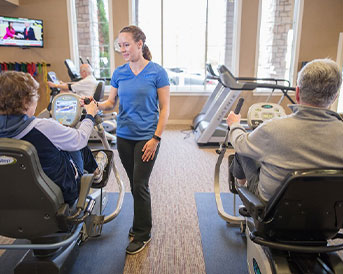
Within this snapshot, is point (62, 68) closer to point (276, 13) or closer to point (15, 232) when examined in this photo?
point (276, 13)

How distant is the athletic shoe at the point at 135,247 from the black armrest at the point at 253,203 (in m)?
0.90

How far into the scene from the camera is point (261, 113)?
2189 millimetres

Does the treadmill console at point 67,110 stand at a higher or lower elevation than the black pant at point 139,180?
higher

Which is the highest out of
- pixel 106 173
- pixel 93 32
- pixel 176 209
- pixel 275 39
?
pixel 93 32

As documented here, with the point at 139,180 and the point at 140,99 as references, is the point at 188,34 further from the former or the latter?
the point at 139,180

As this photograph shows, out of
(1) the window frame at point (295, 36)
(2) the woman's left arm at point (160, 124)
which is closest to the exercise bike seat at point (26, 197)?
(2) the woman's left arm at point (160, 124)

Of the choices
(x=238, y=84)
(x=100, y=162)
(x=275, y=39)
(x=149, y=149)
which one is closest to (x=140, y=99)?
(x=149, y=149)

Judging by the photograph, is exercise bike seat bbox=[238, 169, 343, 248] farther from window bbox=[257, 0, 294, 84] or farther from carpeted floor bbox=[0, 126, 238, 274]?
window bbox=[257, 0, 294, 84]

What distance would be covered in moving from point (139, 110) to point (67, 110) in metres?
0.46

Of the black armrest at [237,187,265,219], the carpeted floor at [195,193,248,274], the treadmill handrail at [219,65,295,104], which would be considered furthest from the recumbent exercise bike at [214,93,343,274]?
the treadmill handrail at [219,65,295,104]

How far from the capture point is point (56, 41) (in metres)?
5.82

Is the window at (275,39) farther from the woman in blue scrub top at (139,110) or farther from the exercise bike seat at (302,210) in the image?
the exercise bike seat at (302,210)

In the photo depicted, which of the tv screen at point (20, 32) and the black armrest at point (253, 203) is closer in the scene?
the black armrest at point (253, 203)

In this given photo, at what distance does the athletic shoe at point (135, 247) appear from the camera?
2.02 meters
